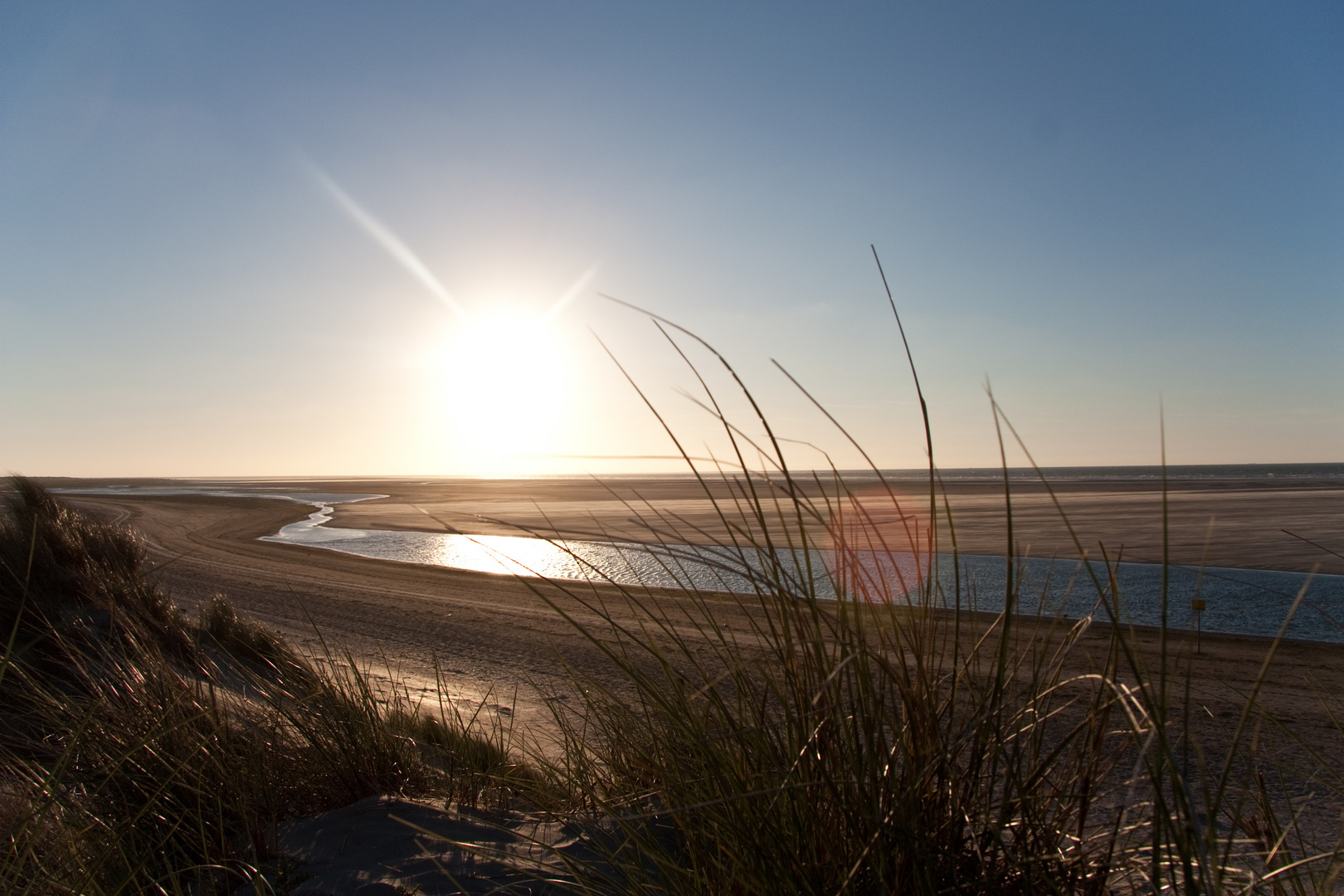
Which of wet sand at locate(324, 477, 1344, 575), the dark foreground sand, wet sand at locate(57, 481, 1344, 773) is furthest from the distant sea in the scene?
wet sand at locate(57, 481, 1344, 773)

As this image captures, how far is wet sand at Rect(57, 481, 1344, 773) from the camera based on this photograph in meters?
5.80

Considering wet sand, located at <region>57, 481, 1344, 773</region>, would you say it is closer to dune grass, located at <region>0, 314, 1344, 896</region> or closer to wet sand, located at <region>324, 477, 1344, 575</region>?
dune grass, located at <region>0, 314, 1344, 896</region>

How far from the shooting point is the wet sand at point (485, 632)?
5805 mm

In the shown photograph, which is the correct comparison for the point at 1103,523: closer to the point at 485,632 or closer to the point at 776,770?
the point at 485,632

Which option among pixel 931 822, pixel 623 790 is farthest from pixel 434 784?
pixel 931 822

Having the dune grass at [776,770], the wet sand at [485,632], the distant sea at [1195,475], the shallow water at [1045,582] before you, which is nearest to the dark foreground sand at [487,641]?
the wet sand at [485,632]

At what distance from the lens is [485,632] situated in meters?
9.96

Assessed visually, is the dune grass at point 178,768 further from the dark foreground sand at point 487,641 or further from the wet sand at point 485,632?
the wet sand at point 485,632

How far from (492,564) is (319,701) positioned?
15137 millimetres

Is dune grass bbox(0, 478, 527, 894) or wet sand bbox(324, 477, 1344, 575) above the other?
dune grass bbox(0, 478, 527, 894)

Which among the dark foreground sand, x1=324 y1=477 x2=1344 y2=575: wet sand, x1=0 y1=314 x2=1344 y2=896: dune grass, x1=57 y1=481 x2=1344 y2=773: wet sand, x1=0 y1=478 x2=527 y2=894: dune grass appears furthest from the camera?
x1=324 y1=477 x2=1344 y2=575: wet sand

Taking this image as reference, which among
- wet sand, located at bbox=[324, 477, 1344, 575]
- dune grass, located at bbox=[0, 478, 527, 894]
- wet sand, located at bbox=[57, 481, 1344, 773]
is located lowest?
wet sand, located at bbox=[57, 481, 1344, 773]

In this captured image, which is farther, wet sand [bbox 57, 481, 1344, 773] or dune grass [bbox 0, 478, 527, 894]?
wet sand [bbox 57, 481, 1344, 773]

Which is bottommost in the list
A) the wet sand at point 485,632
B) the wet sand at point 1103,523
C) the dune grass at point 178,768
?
the wet sand at point 485,632
